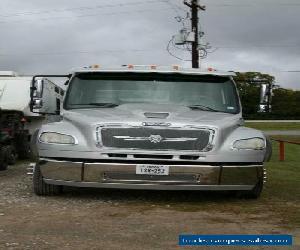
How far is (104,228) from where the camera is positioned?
6109 millimetres

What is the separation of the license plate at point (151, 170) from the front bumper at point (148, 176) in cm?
4

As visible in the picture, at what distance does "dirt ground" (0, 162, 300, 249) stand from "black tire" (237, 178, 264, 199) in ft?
0.59

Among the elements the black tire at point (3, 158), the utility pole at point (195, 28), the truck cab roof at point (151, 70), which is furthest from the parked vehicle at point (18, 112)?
the utility pole at point (195, 28)

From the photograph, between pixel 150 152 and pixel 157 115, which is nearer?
pixel 150 152

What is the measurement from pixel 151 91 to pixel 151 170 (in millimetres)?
1728

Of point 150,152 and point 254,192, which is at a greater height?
point 150,152

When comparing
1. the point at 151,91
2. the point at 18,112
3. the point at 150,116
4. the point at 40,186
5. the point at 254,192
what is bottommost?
the point at 18,112

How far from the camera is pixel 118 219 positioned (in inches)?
260

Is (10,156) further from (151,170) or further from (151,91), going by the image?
(151,170)

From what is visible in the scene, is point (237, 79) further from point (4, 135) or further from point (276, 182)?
point (4, 135)

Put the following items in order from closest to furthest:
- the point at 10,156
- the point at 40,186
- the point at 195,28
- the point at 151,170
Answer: the point at 151,170 < the point at 40,186 < the point at 10,156 < the point at 195,28

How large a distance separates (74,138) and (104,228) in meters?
1.95

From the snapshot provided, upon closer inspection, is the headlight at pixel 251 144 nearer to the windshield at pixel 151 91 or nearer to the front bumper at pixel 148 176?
the front bumper at pixel 148 176

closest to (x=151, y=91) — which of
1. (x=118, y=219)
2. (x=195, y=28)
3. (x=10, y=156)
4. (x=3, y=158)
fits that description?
(x=118, y=219)
